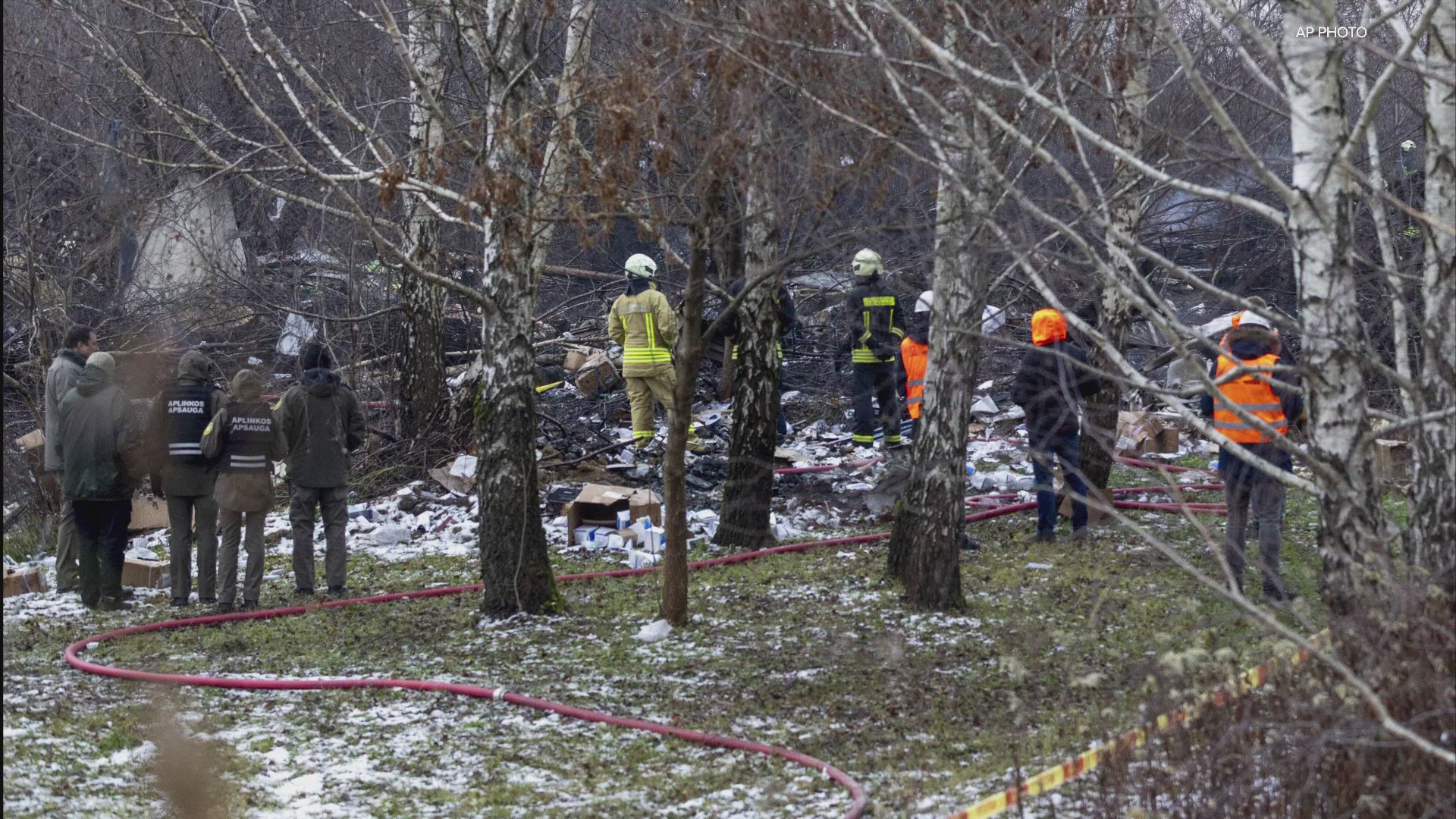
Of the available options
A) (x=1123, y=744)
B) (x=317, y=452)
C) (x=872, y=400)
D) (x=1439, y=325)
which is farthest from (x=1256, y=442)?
(x=317, y=452)

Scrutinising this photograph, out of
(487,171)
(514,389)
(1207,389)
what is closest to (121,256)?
(514,389)

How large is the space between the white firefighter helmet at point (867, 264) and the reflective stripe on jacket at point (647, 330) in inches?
68.1

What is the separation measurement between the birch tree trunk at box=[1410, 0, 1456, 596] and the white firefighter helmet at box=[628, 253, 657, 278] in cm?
827

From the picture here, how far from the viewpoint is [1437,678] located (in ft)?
12.5

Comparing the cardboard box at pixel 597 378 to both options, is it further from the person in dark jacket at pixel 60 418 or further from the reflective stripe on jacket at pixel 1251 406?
the reflective stripe on jacket at pixel 1251 406

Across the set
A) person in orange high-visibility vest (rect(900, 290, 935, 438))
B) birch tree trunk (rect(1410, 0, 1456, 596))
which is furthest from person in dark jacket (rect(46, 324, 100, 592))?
birch tree trunk (rect(1410, 0, 1456, 596))

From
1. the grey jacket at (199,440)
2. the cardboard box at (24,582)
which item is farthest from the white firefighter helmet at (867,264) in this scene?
the cardboard box at (24,582)

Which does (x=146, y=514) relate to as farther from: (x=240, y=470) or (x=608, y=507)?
(x=608, y=507)

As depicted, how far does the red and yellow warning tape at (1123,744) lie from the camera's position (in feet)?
14.6

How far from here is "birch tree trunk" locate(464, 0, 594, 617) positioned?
7.86 metres

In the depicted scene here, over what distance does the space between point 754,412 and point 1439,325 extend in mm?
5959

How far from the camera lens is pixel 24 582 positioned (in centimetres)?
989

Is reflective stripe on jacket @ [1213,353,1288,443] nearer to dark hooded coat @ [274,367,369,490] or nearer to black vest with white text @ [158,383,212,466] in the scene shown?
dark hooded coat @ [274,367,369,490]

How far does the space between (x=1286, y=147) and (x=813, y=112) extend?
10495 millimetres
